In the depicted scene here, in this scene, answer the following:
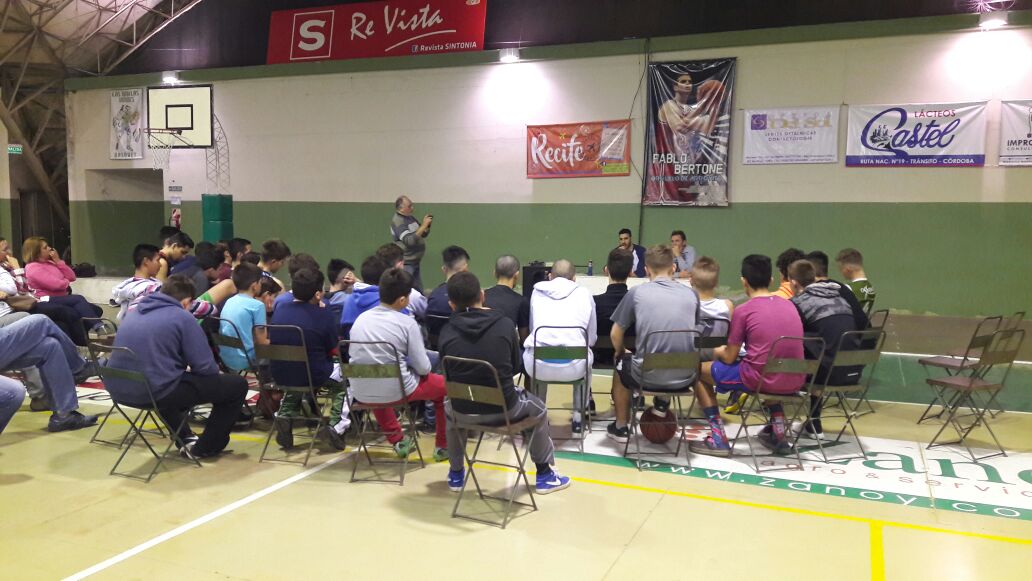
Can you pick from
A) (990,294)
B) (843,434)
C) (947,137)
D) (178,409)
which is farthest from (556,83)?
(178,409)

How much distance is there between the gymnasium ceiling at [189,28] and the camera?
9.72 meters

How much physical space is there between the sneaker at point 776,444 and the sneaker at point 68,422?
4.91 m

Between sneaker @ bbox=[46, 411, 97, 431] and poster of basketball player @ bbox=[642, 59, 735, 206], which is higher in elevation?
poster of basketball player @ bbox=[642, 59, 735, 206]

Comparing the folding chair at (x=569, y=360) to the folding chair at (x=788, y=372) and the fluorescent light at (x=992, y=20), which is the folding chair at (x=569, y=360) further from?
the fluorescent light at (x=992, y=20)

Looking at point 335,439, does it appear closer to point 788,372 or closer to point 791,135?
point 788,372

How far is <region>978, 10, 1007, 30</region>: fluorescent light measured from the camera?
8625 mm

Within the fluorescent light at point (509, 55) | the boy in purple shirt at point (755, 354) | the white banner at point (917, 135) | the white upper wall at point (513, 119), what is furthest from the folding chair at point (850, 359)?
the fluorescent light at point (509, 55)

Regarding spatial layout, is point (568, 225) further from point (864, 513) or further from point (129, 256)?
point (129, 256)

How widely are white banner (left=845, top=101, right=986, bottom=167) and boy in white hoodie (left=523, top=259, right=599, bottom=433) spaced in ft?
19.5

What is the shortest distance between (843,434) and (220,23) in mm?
12076

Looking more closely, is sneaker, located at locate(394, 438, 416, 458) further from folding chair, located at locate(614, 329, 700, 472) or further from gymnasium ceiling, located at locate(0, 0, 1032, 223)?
gymnasium ceiling, located at locate(0, 0, 1032, 223)

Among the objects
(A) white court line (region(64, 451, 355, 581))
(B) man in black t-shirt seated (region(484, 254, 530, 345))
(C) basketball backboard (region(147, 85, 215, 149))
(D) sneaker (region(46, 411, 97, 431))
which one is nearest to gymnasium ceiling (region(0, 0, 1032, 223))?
(C) basketball backboard (region(147, 85, 215, 149))

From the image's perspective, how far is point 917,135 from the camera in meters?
9.03

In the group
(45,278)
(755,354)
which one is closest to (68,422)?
(45,278)
